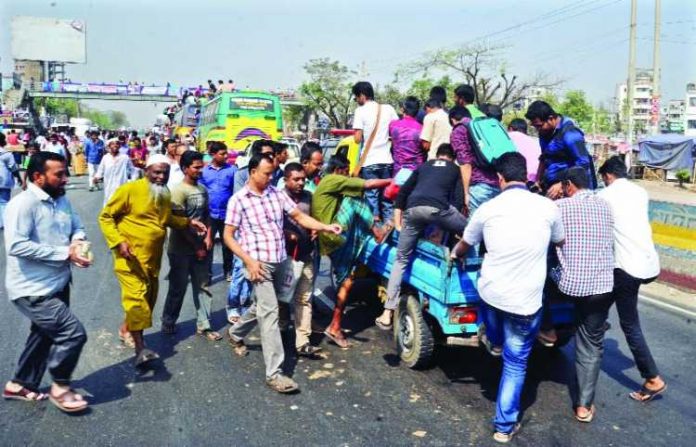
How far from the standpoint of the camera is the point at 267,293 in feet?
16.1

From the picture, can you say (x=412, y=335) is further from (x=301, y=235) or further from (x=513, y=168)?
(x=513, y=168)

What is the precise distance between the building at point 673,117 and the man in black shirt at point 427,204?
87229 mm

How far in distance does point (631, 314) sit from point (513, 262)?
144 centimetres

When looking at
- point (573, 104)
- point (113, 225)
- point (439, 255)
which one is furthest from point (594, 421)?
point (573, 104)

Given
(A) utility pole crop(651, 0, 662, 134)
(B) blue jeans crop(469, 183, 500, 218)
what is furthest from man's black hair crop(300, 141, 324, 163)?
(A) utility pole crop(651, 0, 662, 134)

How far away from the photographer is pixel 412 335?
5.26 m

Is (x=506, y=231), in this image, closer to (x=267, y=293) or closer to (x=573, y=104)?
(x=267, y=293)

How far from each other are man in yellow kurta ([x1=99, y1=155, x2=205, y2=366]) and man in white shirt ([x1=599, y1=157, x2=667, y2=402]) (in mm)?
3701

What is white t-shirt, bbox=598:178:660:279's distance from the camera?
455cm

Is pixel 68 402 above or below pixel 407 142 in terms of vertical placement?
below

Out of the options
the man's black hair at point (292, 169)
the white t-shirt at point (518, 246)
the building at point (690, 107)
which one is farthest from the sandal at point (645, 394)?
the building at point (690, 107)

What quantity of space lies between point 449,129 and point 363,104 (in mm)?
1080

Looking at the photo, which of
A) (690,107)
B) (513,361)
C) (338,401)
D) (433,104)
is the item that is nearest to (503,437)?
(513,361)

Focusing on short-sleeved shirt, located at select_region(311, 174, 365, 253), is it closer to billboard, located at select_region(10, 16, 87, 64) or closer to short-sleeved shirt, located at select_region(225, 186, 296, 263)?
short-sleeved shirt, located at select_region(225, 186, 296, 263)
